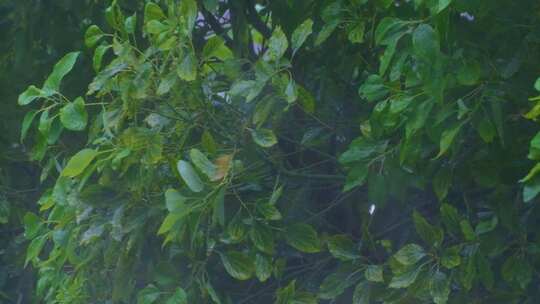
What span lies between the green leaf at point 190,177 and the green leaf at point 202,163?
0.11ft

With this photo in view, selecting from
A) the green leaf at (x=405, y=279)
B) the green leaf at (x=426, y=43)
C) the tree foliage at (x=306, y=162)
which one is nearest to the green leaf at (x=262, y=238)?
the tree foliage at (x=306, y=162)

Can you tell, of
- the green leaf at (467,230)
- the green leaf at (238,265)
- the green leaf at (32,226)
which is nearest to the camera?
the green leaf at (467,230)

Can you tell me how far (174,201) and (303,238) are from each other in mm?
565

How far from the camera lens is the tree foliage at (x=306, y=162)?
3281 millimetres

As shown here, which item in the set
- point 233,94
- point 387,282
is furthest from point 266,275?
point 233,94


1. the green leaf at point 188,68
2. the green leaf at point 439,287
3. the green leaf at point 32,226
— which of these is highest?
the green leaf at point 188,68

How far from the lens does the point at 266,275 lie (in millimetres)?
3648

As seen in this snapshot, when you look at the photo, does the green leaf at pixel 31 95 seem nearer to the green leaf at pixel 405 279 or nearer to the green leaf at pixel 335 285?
the green leaf at pixel 335 285

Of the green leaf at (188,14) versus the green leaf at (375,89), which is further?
the green leaf at (188,14)

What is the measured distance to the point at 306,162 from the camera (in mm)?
4062

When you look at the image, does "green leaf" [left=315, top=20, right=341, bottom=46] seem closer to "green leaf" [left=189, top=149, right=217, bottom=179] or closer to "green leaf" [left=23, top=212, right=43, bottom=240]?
"green leaf" [left=189, top=149, right=217, bottom=179]

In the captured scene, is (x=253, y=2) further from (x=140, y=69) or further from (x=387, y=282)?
(x=387, y=282)

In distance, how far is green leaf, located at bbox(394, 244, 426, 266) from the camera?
3.41 meters

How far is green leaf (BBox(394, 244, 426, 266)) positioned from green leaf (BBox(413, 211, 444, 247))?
0.05 m
